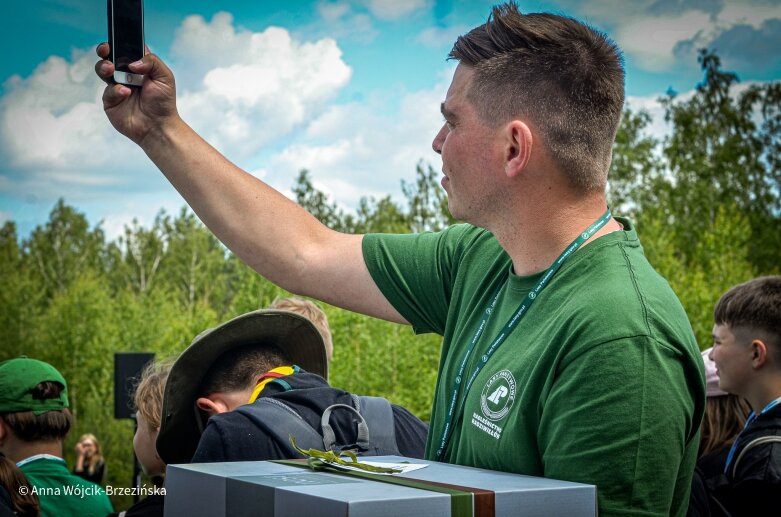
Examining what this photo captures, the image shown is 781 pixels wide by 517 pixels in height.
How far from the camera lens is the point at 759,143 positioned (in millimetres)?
37000

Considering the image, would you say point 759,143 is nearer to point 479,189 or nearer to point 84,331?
point 84,331

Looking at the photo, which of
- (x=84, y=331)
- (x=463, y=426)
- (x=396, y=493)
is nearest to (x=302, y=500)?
(x=396, y=493)

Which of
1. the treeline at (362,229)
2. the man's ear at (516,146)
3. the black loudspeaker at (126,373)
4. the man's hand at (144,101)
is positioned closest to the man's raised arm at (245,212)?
the man's hand at (144,101)

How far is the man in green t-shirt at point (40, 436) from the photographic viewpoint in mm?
4309

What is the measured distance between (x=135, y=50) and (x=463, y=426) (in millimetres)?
1065

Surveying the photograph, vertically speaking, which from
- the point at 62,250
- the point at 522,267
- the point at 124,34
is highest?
the point at 62,250

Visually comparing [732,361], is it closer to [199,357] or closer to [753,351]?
[753,351]

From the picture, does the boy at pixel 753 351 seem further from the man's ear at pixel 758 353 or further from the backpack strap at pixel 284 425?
the backpack strap at pixel 284 425

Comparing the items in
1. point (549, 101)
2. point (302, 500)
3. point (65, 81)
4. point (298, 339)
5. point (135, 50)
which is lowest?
point (302, 500)

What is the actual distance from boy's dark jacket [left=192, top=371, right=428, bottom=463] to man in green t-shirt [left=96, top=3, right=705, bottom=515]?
1.48ft

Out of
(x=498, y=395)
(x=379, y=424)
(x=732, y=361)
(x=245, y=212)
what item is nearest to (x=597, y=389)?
(x=498, y=395)

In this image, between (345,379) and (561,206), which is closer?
(561,206)

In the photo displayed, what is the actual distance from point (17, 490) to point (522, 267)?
2.53 m

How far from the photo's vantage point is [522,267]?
74.8 inches
